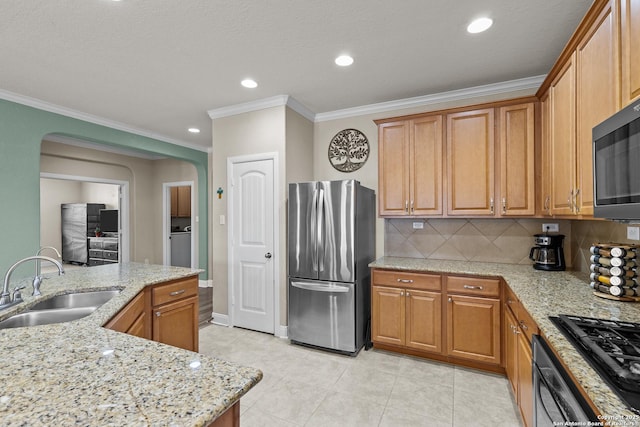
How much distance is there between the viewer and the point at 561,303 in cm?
164

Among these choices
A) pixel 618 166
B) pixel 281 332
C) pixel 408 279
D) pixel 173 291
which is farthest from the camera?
pixel 281 332

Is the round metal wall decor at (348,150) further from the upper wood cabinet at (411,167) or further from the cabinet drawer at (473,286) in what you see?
the cabinet drawer at (473,286)

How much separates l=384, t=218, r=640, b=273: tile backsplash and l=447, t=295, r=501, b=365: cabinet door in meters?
0.71

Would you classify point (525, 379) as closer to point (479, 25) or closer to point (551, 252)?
point (551, 252)

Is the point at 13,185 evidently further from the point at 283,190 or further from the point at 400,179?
the point at 400,179

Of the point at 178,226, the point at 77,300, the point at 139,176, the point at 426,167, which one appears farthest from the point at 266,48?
the point at 178,226

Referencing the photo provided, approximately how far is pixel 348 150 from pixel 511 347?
2513 mm

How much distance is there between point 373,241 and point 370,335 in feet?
3.20

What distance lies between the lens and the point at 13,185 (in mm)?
3188

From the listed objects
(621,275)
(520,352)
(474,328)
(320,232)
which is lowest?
(474,328)

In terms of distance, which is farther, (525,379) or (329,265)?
(329,265)

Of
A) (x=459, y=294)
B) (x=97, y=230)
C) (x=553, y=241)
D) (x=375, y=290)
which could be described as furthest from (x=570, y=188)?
(x=97, y=230)

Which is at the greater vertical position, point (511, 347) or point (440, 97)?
point (440, 97)

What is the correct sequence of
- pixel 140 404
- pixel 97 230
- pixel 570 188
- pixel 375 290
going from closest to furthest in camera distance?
pixel 140 404, pixel 570 188, pixel 375 290, pixel 97 230
